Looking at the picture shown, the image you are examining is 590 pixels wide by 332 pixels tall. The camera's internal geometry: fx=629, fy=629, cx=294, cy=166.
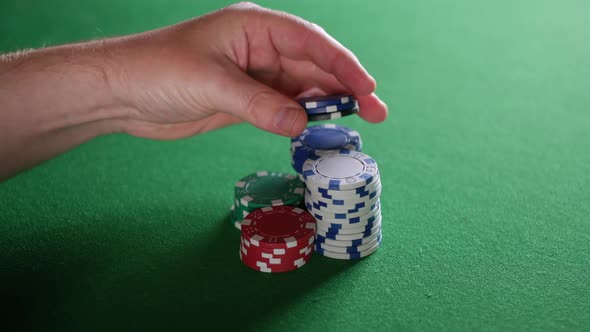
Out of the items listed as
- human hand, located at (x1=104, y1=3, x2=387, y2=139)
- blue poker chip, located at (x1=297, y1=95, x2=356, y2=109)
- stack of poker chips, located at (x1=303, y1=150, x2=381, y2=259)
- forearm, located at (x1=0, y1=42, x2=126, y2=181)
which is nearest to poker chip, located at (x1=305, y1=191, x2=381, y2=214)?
stack of poker chips, located at (x1=303, y1=150, x2=381, y2=259)

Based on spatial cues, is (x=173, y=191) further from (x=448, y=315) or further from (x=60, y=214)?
(x=448, y=315)

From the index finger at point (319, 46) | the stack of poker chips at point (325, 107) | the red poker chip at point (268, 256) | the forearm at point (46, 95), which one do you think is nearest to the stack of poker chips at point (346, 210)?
the red poker chip at point (268, 256)

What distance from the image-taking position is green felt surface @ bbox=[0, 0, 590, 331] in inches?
69.4

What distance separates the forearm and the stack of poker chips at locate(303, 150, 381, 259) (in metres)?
0.76

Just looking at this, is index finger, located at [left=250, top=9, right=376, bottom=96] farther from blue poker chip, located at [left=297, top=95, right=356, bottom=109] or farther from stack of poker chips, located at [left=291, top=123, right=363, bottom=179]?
stack of poker chips, located at [left=291, top=123, right=363, bottom=179]

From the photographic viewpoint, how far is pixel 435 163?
8.58 ft

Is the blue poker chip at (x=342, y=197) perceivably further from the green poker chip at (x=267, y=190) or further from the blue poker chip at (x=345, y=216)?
the green poker chip at (x=267, y=190)

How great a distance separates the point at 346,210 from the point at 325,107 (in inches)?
16.3

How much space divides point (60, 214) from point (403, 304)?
129 centimetres

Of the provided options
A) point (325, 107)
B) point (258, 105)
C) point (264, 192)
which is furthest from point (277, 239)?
point (325, 107)

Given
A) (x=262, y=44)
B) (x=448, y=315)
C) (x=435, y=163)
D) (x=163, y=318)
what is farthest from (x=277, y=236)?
(x=435, y=163)

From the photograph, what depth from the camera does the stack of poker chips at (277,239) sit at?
75.9 inches

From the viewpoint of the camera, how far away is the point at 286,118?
1.97 metres

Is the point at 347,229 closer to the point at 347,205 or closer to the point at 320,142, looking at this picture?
the point at 347,205
